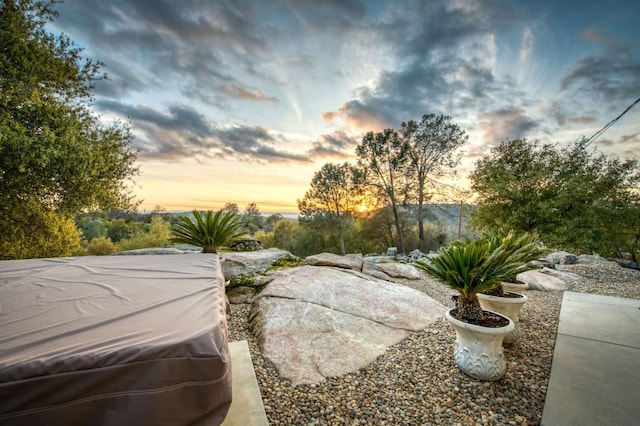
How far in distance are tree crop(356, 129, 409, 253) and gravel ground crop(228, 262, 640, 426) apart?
1312 cm

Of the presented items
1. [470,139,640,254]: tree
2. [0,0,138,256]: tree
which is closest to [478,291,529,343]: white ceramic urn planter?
[0,0,138,256]: tree

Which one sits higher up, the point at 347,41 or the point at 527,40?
the point at 347,41

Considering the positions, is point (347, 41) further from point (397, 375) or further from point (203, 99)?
point (397, 375)

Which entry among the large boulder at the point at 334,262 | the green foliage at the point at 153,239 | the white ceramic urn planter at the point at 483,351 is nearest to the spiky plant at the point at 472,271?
the white ceramic urn planter at the point at 483,351

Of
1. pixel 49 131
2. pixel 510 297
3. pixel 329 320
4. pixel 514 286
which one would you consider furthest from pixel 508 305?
pixel 49 131

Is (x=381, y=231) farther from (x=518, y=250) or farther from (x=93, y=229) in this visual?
(x=93, y=229)

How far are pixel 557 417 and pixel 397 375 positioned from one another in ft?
3.45

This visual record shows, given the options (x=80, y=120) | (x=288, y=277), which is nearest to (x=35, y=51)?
(x=80, y=120)

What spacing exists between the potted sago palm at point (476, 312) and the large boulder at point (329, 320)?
0.86 meters

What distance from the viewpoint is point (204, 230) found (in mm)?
4324

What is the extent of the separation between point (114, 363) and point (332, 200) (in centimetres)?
1960

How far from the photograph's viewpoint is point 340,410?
5.88 ft

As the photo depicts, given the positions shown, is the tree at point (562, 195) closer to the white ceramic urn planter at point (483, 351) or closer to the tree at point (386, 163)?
the tree at point (386, 163)

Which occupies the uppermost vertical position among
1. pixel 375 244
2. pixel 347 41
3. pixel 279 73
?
pixel 347 41
